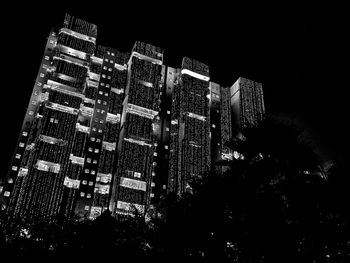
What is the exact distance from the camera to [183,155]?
61969mm

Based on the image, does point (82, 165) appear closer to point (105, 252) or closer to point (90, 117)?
point (90, 117)

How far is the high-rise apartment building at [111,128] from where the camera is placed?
5528cm

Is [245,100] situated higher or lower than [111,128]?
higher

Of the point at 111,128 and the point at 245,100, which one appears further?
the point at 245,100

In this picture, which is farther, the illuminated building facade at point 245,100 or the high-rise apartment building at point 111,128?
the illuminated building facade at point 245,100

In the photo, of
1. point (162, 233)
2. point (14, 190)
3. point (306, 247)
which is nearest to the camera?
point (306, 247)

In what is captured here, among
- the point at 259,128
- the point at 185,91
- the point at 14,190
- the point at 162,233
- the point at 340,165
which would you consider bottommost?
the point at 162,233

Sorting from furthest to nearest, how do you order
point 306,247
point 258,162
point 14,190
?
point 14,190
point 258,162
point 306,247

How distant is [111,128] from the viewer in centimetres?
6762

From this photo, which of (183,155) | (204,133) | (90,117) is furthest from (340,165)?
(90,117)

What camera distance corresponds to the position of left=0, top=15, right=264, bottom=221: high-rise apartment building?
181ft

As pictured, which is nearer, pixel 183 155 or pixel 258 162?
pixel 258 162

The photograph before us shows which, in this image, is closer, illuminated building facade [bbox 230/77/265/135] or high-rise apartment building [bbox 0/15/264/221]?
high-rise apartment building [bbox 0/15/264/221]

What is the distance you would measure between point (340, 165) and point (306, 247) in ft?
9.39
